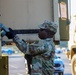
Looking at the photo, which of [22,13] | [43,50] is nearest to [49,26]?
[43,50]

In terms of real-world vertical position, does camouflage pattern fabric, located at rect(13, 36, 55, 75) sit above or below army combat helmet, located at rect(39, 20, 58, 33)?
below

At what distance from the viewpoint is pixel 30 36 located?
380 cm

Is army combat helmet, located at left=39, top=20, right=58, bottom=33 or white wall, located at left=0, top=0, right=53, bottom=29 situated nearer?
white wall, located at left=0, top=0, right=53, bottom=29

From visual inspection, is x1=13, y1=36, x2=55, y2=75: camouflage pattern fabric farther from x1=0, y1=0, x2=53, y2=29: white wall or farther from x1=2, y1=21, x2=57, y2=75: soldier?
x1=0, y1=0, x2=53, y2=29: white wall

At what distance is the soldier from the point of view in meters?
3.84

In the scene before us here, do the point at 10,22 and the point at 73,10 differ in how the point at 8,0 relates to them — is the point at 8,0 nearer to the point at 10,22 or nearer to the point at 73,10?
the point at 10,22

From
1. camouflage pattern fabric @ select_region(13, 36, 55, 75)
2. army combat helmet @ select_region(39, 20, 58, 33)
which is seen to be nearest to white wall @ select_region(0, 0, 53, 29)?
army combat helmet @ select_region(39, 20, 58, 33)

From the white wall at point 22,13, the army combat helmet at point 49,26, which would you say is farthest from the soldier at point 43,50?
the white wall at point 22,13

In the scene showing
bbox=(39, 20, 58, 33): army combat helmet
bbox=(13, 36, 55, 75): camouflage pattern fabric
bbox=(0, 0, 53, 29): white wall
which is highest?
bbox=(0, 0, 53, 29): white wall

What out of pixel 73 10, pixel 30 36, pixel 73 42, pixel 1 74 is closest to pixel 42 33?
pixel 30 36

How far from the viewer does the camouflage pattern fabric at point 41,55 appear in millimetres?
3844

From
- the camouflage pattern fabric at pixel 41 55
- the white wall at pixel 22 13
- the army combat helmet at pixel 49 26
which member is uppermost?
the white wall at pixel 22 13

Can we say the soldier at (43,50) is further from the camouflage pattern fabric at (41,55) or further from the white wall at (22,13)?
the white wall at (22,13)

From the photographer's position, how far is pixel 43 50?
3.97 metres
